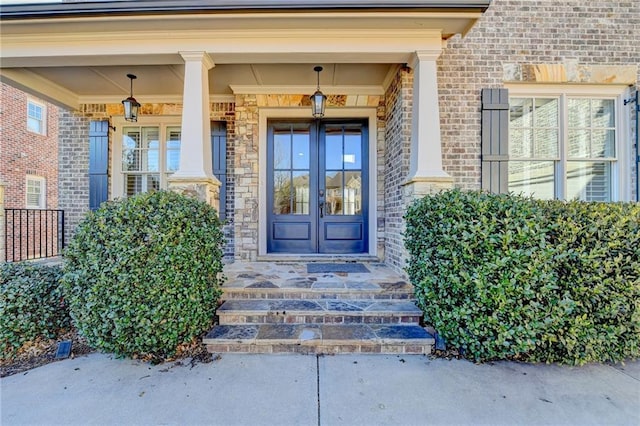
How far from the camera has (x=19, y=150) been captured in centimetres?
926

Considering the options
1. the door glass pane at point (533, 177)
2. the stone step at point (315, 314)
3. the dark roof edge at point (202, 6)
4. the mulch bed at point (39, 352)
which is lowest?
the mulch bed at point (39, 352)

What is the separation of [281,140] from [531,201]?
368 centimetres

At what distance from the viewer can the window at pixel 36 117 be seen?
9633 millimetres

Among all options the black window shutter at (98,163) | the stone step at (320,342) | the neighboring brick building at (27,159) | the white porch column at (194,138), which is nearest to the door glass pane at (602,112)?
the stone step at (320,342)

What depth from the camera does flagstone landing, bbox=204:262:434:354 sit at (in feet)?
8.20

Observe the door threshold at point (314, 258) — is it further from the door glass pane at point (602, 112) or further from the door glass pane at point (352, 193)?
the door glass pane at point (602, 112)

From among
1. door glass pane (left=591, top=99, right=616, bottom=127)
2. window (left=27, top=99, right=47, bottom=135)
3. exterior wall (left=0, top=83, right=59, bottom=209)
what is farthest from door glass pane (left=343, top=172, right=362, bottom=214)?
window (left=27, top=99, right=47, bottom=135)

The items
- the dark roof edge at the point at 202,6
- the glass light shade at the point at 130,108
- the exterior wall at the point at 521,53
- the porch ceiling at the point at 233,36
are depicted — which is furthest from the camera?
the glass light shade at the point at 130,108

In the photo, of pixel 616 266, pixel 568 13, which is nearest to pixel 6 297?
pixel 616 266

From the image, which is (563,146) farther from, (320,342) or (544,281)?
(320,342)

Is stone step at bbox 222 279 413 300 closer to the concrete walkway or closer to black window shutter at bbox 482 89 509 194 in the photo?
the concrete walkway

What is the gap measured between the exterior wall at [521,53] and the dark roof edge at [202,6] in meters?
1.09

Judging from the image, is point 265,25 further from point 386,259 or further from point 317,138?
point 386,259

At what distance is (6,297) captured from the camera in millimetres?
2566
